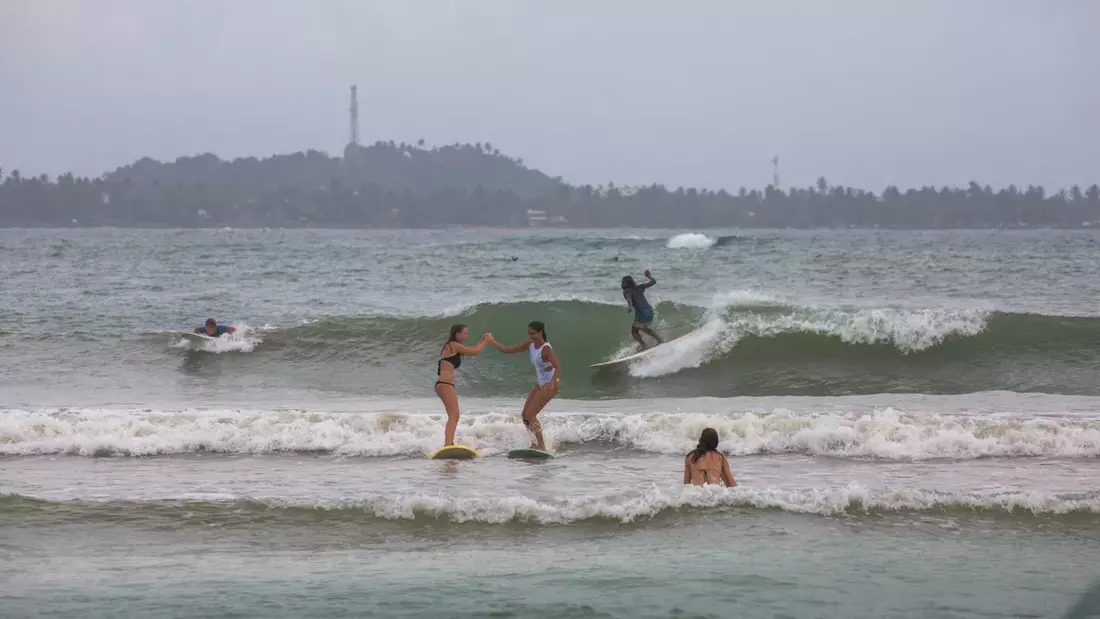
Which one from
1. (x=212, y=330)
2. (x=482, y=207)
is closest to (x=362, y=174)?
(x=482, y=207)

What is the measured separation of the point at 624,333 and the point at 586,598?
16387mm

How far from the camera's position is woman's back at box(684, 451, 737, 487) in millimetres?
10023

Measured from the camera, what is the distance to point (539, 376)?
12836 millimetres

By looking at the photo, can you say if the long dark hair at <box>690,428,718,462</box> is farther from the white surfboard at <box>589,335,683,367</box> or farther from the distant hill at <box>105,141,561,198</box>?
the distant hill at <box>105,141,561,198</box>

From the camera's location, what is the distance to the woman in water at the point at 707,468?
32.8 ft

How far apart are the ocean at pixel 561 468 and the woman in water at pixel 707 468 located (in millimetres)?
290

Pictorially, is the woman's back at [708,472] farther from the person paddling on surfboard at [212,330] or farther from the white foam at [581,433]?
the person paddling on surfboard at [212,330]

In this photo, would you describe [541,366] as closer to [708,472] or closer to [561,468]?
[561,468]

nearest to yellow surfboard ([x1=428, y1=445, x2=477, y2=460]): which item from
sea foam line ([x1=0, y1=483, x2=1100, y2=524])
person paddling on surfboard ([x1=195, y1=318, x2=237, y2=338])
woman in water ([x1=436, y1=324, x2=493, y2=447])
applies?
woman in water ([x1=436, y1=324, x2=493, y2=447])

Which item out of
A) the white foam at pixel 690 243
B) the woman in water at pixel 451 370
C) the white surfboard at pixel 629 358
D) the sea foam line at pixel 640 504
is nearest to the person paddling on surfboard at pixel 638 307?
the white surfboard at pixel 629 358

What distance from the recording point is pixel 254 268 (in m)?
45.7

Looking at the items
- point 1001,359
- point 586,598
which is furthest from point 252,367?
point 586,598

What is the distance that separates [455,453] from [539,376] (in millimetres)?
1358

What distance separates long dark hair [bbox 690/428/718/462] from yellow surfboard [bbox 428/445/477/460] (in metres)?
2.96
